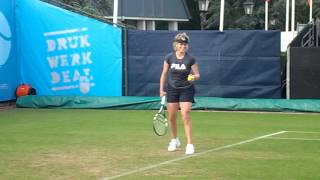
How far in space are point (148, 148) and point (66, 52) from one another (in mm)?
11220

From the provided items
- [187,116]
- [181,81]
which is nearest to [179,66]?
[181,81]

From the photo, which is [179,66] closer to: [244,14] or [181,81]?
[181,81]

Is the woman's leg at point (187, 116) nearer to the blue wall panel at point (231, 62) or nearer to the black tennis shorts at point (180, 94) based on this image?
the black tennis shorts at point (180, 94)

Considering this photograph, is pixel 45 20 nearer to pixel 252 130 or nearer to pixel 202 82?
pixel 202 82

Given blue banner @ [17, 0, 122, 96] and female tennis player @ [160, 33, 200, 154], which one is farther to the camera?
blue banner @ [17, 0, 122, 96]

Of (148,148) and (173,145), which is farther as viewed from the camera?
(148,148)

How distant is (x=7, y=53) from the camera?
21781mm

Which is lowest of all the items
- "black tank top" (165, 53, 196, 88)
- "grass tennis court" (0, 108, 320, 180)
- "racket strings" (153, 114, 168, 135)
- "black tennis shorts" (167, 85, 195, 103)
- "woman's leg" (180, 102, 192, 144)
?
"grass tennis court" (0, 108, 320, 180)

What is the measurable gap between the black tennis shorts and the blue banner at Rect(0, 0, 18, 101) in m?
11.9

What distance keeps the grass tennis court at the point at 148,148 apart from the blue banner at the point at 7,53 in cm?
396

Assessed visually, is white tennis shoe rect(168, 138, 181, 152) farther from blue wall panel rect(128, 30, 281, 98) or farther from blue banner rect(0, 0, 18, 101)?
blue banner rect(0, 0, 18, 101)

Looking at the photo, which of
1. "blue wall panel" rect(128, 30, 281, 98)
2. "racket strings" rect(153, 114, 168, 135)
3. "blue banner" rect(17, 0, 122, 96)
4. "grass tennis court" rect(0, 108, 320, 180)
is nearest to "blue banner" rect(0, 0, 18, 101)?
"blue banner" rect(17, 0, 122, 96)

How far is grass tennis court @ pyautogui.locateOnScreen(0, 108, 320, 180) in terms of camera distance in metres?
8.85

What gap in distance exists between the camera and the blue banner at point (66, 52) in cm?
2139
